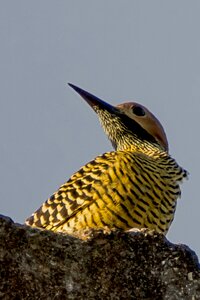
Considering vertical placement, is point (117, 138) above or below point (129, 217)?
above

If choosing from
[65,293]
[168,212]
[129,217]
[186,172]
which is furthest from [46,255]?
[186,172]

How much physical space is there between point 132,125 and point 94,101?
0.70 m

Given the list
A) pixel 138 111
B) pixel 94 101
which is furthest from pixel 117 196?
pixel 138 111

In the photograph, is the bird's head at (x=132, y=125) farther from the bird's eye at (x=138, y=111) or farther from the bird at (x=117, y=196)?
the bird at (x=117, y=196)

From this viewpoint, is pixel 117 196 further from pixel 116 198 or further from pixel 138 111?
pixel 138 111

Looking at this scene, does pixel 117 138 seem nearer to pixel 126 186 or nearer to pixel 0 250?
pixel 126 186

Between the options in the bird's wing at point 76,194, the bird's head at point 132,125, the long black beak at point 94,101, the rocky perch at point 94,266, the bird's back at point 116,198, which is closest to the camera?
the rocky perch at point 94,266

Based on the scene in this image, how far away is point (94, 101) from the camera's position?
1009cm

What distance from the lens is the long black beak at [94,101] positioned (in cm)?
995

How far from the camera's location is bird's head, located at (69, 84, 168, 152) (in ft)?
34.0

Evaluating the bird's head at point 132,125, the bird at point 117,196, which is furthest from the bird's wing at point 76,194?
the bird's head at point 132,125

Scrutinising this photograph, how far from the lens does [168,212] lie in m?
7.59

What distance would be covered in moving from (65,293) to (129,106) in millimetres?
7362

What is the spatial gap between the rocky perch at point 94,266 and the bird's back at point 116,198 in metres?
3.42
